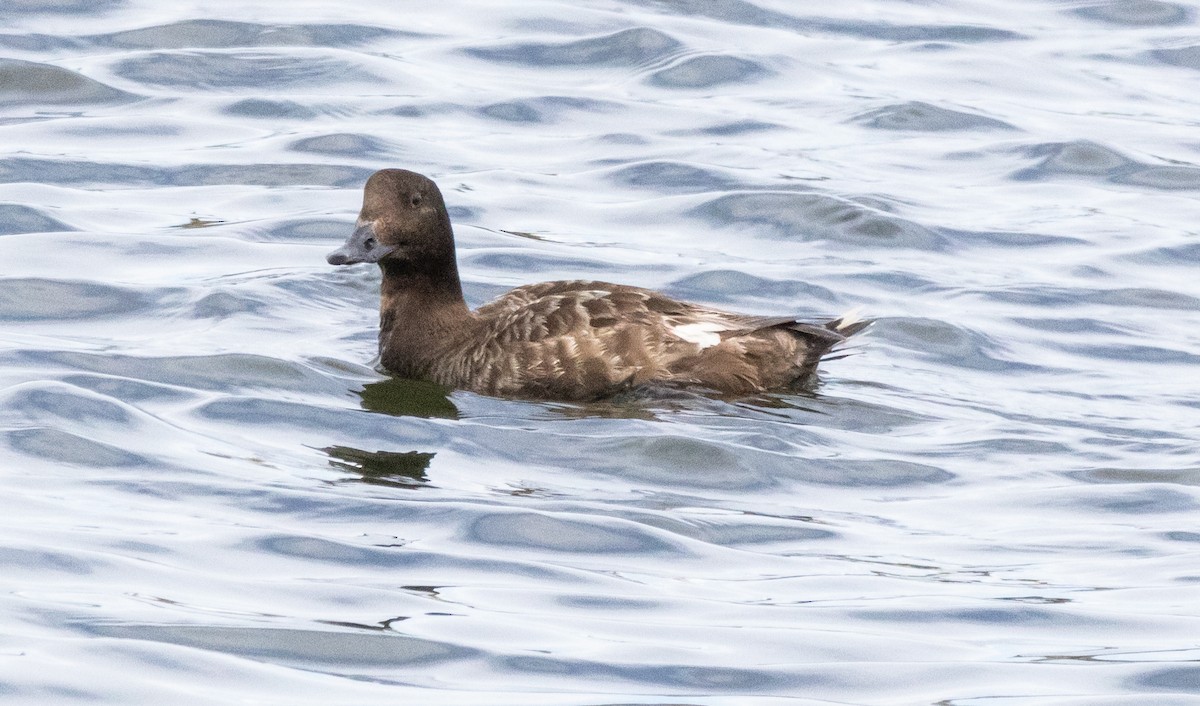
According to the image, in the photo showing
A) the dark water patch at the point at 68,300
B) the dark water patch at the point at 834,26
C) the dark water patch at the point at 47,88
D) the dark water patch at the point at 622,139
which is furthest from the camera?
the dark water patch at the point at 834,26

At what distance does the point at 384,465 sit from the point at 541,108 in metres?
7.04

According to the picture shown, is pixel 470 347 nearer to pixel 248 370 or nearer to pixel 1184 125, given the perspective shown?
pixel 248 370

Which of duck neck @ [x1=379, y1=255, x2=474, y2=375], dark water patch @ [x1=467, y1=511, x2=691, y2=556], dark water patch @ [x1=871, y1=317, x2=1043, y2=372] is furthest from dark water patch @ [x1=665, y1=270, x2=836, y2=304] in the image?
dark water patch @ [x1=467, y1=511, x2=691, y2=556]

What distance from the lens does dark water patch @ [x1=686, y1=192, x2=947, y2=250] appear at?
12008 mm

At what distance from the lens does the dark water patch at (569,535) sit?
22.8 feet

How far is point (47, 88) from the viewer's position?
14.3m

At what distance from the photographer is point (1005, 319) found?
10.6m

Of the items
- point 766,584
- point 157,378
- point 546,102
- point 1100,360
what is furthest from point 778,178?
point 766,584

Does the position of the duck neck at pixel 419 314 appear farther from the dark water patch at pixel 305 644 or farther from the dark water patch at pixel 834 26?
the dark water patch at pixel 834 26

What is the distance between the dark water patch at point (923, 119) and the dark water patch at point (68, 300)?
5.89 meters

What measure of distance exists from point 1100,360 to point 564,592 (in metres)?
4.36

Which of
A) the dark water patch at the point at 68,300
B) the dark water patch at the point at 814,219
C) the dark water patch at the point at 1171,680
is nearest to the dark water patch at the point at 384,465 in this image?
the dark water patch at the point at 68,300

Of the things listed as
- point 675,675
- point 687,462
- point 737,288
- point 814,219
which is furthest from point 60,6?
point 675,675

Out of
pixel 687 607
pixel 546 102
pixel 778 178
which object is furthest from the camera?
pixel 546 102
